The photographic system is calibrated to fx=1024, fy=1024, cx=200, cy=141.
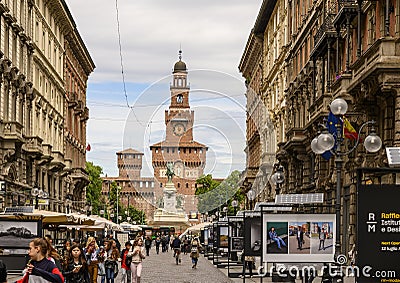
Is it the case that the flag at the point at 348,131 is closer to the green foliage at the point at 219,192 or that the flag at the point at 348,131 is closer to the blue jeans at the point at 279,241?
the blue jeans at the point at 279,241

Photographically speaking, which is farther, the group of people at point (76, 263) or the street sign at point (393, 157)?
the street sign at point (393, 157)

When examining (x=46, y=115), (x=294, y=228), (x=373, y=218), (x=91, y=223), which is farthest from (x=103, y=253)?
(x=46, y=115)

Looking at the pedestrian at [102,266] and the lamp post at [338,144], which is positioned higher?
the lamp post at [338,144]

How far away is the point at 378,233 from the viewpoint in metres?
16.9

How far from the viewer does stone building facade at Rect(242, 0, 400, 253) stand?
1416 inches

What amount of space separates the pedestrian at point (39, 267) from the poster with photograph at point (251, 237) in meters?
20.2

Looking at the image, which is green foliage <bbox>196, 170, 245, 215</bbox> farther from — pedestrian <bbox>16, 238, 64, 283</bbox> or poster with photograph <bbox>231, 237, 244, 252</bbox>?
pedestrian <bbox>16, 238, 64, 283</bbox>

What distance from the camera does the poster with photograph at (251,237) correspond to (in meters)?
35.2

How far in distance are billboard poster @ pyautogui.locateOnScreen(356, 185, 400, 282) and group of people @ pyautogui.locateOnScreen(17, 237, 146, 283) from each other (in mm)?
4946

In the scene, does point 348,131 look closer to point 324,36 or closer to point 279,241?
point 279,241

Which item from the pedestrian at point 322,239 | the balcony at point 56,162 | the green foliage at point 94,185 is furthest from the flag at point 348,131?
the green foliage at point 94,185

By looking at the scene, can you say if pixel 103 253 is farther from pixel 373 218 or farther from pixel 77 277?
pixel 373 218

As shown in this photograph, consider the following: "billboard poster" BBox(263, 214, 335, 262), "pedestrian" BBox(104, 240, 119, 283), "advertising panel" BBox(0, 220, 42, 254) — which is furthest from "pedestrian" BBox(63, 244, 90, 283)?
"advertising panel" BBox(0, 220, 42, 254)

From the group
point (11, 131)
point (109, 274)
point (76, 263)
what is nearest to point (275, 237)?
point (76, 263)
